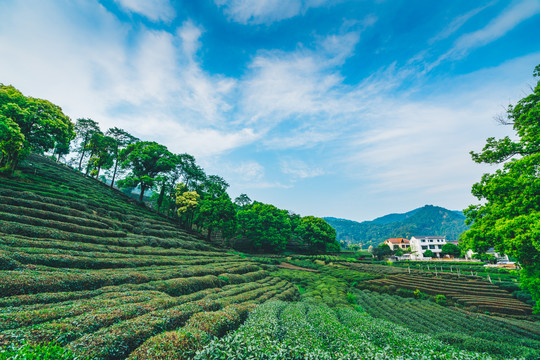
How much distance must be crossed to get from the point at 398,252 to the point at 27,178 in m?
109

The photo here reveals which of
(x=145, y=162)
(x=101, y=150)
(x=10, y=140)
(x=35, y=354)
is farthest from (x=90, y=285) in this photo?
(x=101, y=150)

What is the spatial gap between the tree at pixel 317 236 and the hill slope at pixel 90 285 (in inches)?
1705

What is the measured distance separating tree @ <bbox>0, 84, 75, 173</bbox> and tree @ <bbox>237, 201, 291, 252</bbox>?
3988cm

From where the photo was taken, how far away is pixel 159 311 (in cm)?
933

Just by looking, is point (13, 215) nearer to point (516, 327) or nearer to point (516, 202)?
point (516, 202)

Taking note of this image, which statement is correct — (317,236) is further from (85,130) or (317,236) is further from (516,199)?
(85,130)

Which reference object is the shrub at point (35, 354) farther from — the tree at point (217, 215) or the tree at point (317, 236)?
the tree at point (317, 236)

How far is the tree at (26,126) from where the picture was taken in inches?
921

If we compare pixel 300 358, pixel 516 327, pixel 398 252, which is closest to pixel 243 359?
pixel 300 358

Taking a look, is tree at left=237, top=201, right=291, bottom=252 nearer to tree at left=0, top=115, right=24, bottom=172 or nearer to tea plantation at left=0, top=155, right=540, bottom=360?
tea plantation at left=0, top=155, right=540, bottom=360

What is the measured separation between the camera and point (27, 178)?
28.5 meters

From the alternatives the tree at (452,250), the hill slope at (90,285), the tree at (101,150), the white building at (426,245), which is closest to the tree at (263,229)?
the hill slope at (90,285)

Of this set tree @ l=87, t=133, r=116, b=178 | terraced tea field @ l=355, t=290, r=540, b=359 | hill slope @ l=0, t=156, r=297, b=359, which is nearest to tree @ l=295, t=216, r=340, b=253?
terraced tea field @ l=355, t=290, r=540, b=359

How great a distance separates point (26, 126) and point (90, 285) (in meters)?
28.5
